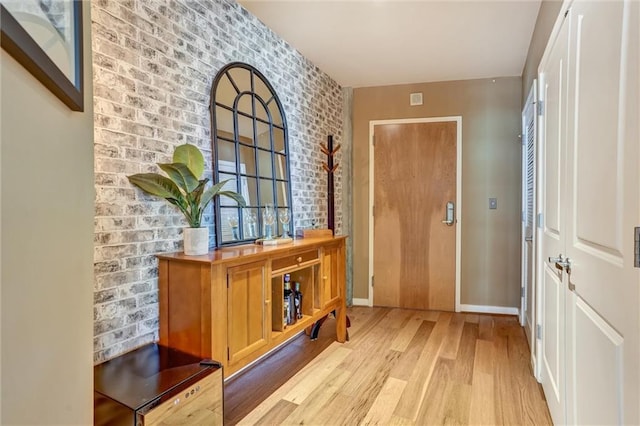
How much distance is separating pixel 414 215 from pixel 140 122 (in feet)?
9.83

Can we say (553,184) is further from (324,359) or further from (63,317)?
(63,317)

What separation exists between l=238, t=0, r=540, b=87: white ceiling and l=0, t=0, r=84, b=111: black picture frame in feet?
6.42

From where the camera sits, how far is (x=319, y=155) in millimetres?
3691

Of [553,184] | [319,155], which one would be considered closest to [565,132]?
[553,184]

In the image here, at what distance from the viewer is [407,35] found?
2.89m

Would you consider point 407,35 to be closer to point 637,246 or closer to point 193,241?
point 193,241

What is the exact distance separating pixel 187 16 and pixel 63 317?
1856mm

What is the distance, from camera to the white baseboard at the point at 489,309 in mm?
3811

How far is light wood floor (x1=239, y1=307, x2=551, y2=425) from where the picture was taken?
1985 millimetres

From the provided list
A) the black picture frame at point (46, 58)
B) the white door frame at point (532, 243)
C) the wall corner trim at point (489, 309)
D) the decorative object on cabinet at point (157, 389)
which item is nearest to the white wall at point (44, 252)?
the black picture frame at point (46, 58)

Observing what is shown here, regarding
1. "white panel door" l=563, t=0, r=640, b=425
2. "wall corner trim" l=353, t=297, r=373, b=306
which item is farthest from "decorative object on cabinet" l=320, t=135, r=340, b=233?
"white panel door" l=563, t=0, r=640, b=425

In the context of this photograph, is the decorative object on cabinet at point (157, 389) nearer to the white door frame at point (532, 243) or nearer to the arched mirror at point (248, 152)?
the arched mirror at point (248, 152)

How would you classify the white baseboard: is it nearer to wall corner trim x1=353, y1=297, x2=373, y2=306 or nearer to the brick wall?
wall corner trim x1=353, y1=297, x2=373, y2=306

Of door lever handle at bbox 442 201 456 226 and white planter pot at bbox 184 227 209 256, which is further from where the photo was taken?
door lever handle at bbox 442 201 456 226
